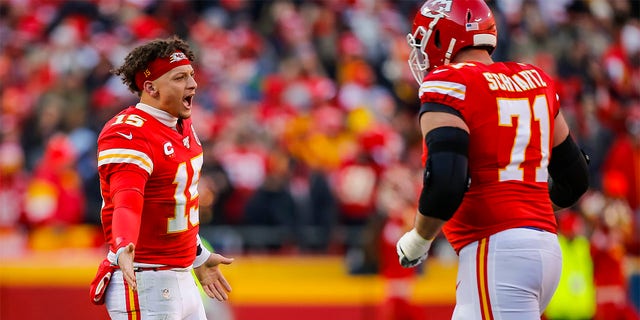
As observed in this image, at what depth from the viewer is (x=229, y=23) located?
1706 centimetres

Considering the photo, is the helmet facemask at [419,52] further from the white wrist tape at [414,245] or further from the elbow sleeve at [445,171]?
the white wrist tape at [414,245]

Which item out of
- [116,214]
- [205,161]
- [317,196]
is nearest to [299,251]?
[317,196]

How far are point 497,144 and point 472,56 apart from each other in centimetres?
45

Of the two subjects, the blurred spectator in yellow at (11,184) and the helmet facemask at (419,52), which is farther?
the blurred spectator in yellow at (11,184)

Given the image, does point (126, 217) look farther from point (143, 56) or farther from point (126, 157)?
point (143, 56)

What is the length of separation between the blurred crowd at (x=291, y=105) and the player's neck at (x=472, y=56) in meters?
5.69

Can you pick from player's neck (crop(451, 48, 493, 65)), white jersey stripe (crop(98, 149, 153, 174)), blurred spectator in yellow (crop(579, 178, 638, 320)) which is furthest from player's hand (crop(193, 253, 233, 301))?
blurred spectator in yellow (crop(579, 178, 638, 320))

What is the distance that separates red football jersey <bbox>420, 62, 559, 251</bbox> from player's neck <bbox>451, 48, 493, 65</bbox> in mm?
121

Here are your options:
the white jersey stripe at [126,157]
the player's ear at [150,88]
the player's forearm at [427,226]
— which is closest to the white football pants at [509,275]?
the player's forearm at [427,226]

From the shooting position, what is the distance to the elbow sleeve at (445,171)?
4293 mm

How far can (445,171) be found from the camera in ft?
14.1

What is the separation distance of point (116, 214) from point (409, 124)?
916 centimetres

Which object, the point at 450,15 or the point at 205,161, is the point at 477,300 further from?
the point at 205,161

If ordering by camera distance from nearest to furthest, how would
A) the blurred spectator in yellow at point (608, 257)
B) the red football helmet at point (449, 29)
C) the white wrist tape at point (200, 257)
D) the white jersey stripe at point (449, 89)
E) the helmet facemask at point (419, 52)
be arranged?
the white jersey stripe at point (449, 89) < the red football helmet at point (449, 29) < the helmet facemask at point (419, 52) < the white wrist tape at point (200, 257) < the blurred spectator in yellow at point (608, 257)
